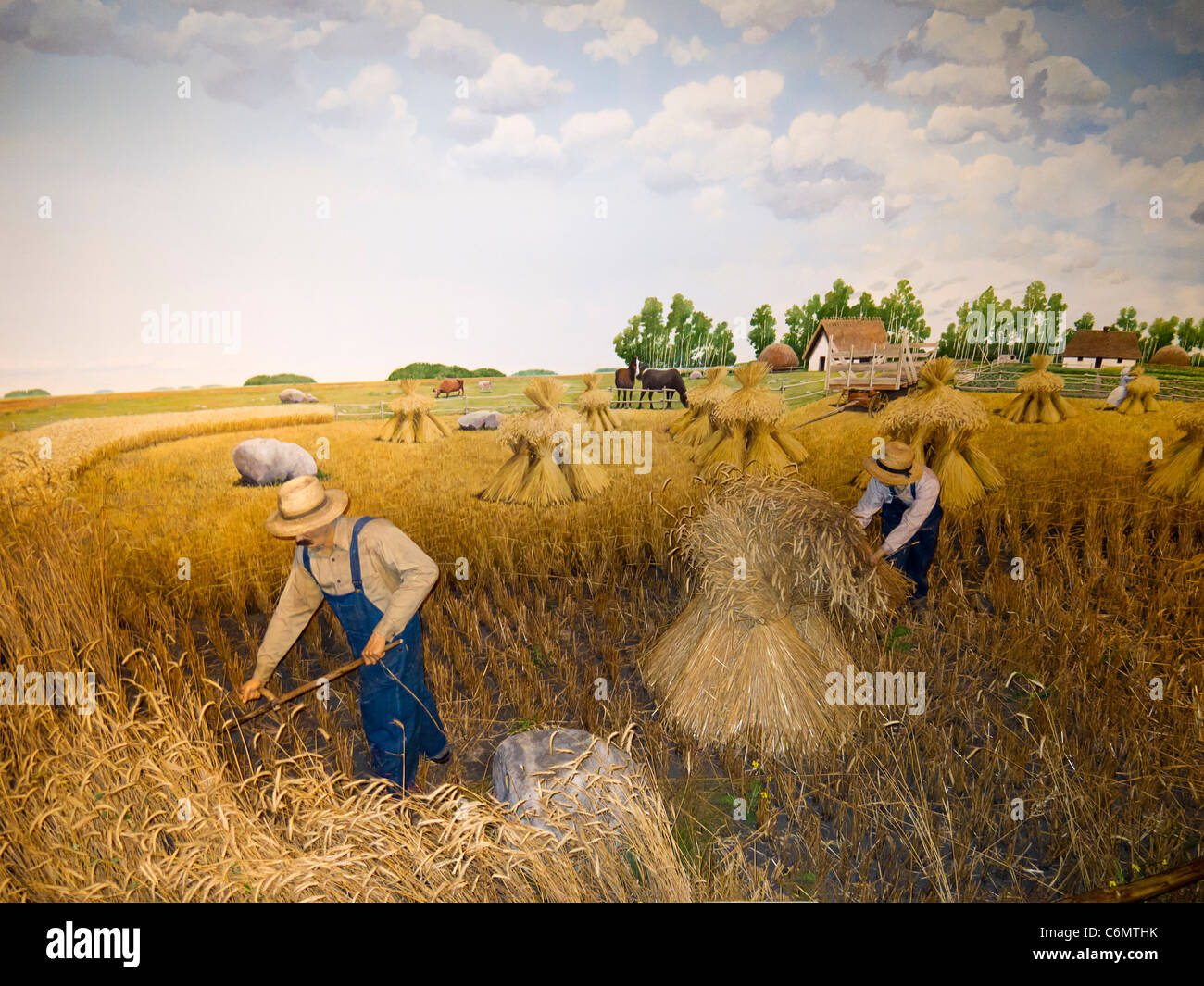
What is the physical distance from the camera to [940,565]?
3.59 meters

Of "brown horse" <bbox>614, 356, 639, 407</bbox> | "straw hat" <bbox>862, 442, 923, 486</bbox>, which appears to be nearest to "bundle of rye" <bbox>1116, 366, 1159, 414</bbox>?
"straw hat" <bbox>862, 442, 923, 486</bbox>

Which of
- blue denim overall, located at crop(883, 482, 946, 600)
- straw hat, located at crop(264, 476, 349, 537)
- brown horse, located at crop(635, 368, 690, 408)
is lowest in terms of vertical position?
blue denim overall, located at crop(883, 482, 946, 600)

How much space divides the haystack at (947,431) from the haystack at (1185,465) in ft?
3.34

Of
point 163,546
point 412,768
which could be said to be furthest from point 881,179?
point 163,546

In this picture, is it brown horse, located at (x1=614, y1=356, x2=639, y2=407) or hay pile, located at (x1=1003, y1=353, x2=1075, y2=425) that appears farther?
hay pile, located at (x1=1003, y1=353, x2=1075, y2=425)

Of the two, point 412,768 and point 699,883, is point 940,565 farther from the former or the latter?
point 412,768

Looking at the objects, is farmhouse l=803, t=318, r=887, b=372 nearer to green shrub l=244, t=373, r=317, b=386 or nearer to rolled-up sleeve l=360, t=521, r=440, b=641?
rolled-up sleeve l=360, t=521, r=440, b=641

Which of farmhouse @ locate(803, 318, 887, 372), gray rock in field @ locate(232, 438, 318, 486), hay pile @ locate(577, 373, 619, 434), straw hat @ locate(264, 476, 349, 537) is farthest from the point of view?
farmhouse @ locate(803, 318, 887, 372)

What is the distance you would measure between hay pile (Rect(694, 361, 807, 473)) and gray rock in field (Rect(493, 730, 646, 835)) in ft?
7.67

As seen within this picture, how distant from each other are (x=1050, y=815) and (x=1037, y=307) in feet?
10.8

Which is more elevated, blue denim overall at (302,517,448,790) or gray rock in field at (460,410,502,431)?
gray rock in field at (460,410,502,431)

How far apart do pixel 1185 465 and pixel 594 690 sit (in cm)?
444

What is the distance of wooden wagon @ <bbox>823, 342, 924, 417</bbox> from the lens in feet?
12.9

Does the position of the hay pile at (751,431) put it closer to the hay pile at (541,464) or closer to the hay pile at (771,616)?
the hay pile at (541,464)
